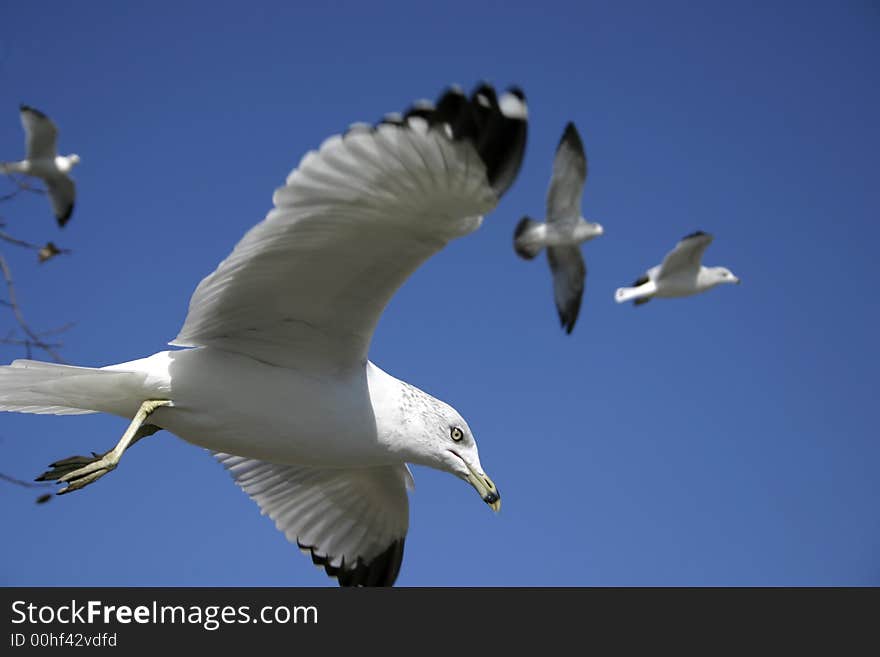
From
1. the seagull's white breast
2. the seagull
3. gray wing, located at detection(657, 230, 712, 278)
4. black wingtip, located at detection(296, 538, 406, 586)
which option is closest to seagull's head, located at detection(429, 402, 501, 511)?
the seagull

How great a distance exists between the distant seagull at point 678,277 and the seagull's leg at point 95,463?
3.26m

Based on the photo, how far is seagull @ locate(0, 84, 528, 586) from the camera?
8.44ft

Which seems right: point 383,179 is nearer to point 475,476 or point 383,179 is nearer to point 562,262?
point 475,476

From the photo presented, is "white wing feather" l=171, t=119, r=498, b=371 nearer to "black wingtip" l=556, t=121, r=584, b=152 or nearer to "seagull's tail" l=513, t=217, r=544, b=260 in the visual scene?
"seagull's tail" l=513, t=217, r=544, b=260

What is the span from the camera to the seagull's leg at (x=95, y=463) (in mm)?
2902

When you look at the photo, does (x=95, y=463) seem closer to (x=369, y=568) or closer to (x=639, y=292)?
(x=369, y=568)

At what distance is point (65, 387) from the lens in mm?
3098

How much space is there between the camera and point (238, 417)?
10.6 feet

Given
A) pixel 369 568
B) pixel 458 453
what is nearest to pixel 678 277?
pixel 369 568

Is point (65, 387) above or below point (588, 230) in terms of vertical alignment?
below

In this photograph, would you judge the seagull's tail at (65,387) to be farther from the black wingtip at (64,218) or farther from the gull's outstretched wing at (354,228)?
the black wingtip at (64,218)

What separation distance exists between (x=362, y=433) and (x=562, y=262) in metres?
2.33

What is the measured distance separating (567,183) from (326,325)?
7.31ft

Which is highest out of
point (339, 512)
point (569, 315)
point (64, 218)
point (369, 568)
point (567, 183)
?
point (64, 218)
